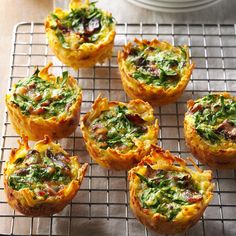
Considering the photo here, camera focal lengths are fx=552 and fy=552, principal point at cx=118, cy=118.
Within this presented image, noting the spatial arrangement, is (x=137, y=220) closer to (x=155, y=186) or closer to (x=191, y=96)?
(x=155, y=186)

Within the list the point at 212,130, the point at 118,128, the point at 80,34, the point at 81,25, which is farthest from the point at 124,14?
the point at 212,130

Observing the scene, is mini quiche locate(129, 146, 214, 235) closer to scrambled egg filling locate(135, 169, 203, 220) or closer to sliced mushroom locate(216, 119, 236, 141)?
scrambled egg filling locate(135, 169, 203, 220)

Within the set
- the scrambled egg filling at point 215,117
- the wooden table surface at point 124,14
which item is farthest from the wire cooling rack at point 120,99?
the scrambled egg filling at point 215,117

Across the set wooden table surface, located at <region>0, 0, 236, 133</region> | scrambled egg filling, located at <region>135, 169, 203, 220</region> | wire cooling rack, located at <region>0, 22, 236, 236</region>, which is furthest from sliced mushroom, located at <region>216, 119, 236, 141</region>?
wooden table surface, located at <region>0, 0, 236, 133</region>

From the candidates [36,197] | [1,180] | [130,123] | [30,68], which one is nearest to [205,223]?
[130,123]

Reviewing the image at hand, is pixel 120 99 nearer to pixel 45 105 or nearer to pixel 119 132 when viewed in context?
pixel 119 132

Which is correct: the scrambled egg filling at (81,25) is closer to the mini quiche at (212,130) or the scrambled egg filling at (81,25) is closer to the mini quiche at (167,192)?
the mini quiche at (212,130)
